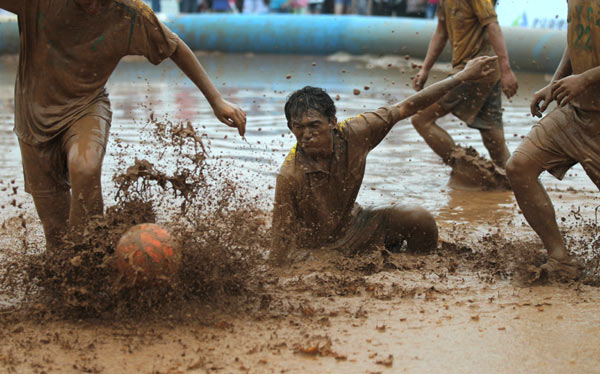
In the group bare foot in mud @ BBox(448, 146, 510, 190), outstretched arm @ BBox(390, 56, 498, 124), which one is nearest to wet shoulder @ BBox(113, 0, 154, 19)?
outstretched arm @ BBox(390, 56, 498, 124)

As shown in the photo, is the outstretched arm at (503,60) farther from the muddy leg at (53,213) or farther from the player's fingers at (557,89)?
the muddy leg at (53,213)

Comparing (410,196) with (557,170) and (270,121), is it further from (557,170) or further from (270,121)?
(270,121)

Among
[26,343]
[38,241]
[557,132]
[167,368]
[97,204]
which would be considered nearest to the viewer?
[167,368]

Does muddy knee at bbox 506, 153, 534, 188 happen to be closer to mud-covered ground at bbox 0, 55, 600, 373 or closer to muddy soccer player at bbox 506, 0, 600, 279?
muddy soccer player at bbox 506, 0, 600, 279

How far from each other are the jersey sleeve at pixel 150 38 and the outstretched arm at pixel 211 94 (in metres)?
0.08

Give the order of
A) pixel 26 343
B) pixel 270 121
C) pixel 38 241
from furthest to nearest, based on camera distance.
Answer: pixel 270 121
pixel 38 241
pixel 26 343

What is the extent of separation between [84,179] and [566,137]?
2668mm

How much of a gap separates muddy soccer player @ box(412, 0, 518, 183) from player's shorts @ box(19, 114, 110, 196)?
3.66m

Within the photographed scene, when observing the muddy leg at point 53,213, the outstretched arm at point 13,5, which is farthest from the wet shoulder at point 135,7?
the muddy leg at point 53,213

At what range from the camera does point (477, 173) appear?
7.15m

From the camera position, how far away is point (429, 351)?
359cm

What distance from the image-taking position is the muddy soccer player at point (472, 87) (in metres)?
7.02

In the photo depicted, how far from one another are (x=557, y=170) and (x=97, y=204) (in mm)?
2611

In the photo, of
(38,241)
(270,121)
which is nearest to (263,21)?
(270,121)
